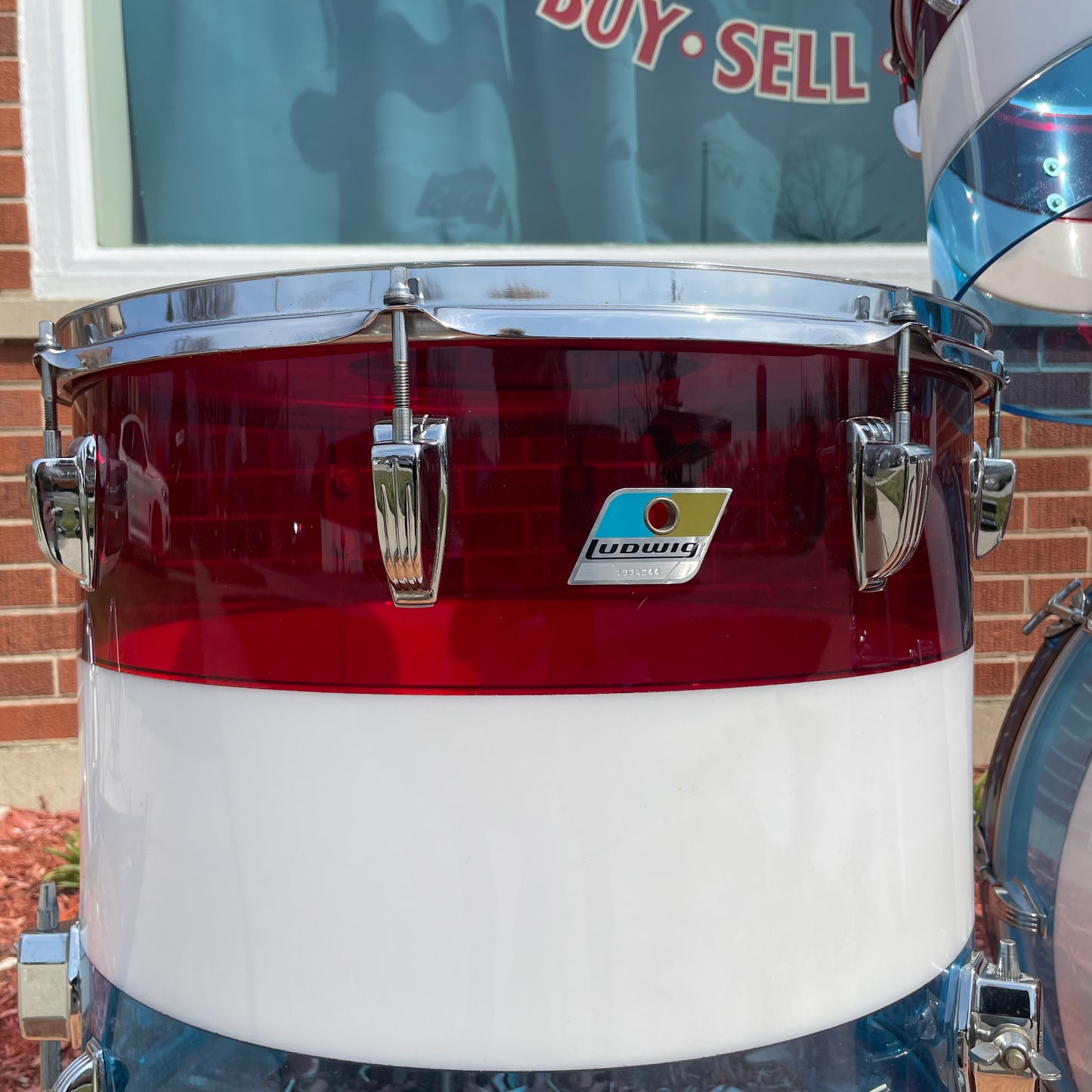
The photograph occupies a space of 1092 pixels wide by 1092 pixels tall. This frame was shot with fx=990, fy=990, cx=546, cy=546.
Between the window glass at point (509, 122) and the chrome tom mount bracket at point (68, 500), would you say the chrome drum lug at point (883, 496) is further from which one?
the window glass at point (509, 122)

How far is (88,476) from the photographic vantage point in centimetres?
80

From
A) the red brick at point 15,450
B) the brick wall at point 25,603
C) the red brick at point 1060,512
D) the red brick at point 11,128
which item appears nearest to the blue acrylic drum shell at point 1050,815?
the red brick at point 1060,512

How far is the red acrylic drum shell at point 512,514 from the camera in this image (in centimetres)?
71

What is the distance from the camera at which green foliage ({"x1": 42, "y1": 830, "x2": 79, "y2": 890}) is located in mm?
2010

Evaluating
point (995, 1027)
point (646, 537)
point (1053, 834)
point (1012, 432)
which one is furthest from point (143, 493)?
point (1012, 432)

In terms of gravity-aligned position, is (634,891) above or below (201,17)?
below

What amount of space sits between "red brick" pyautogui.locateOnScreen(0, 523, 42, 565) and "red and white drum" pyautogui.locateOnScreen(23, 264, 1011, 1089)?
1804 mm

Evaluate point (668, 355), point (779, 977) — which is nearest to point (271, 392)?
point (668, 355)

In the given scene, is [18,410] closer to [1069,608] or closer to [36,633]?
[36,633]

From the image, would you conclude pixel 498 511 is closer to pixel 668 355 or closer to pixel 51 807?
pixel 668 355

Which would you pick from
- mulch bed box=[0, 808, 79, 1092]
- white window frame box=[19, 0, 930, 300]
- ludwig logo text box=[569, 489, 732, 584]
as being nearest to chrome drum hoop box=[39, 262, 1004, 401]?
ludwig logo text box=[569, 489, 732, 584]

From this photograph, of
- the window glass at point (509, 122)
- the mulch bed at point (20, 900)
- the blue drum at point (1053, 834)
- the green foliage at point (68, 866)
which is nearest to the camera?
the blue drum at point (1053, 834)

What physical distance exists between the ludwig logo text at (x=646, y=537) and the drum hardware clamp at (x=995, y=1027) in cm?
49

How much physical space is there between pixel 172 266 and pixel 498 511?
201 centimetres
